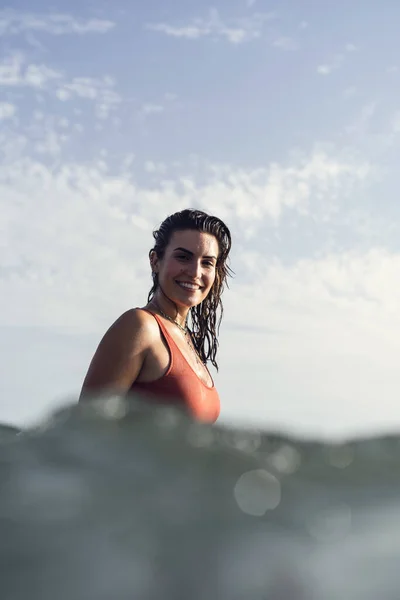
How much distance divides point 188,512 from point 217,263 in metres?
4.70

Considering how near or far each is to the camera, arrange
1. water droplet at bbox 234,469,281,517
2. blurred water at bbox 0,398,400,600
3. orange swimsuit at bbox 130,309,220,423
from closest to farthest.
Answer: blurred water at bbox 0,398,400,600
water droplet at bbox 234,469,281,517
orange swimsuit at bbox 130,309,220,423

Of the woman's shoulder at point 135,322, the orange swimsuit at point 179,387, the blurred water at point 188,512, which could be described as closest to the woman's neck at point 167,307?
the orange swimsuit at point 179,387

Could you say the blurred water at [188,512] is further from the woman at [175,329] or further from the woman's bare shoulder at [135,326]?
the woman's bare shoulder at [135,326]

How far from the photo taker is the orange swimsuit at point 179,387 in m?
4.50

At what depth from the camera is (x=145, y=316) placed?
4.53 metres

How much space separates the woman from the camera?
4.31 m

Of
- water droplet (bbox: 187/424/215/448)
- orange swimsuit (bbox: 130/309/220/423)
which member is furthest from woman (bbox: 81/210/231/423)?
water droplet (bbox: 187/424/215/448)

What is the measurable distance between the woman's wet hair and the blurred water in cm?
396

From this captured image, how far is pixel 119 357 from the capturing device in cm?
426

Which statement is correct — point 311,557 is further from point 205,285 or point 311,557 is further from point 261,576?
point 205,285

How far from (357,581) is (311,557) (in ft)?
0.27

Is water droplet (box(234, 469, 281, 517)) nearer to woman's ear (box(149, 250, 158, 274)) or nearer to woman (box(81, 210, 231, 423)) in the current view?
woman (box(81, 210, 231, 423))

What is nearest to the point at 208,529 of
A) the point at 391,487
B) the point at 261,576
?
the point at 261,576

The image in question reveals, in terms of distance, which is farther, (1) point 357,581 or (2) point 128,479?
(2) point 128,479
